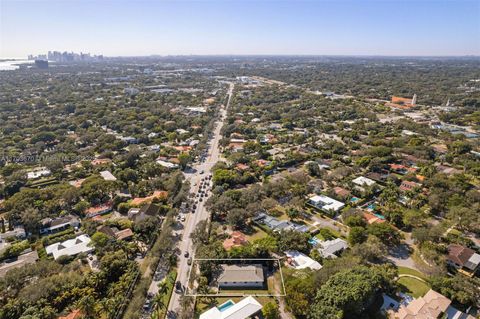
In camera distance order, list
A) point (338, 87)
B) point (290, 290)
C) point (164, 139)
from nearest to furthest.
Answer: point (290, 290) < point (164, 139) < point (338, 87)

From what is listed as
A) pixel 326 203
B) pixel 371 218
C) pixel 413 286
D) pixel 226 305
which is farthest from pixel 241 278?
pixel 371 218

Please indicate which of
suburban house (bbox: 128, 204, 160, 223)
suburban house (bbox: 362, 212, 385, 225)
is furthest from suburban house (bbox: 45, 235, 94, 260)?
suburban house (bbox: 362, 212, 385, 225)

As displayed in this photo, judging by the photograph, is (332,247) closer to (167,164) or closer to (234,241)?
(234,241)

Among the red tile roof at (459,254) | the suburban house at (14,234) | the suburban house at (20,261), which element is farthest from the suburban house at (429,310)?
the suburban house at (14,234)

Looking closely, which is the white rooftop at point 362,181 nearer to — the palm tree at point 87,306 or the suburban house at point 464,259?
the suburban house at point 464,259

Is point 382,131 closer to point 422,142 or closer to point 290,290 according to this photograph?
point 422,142

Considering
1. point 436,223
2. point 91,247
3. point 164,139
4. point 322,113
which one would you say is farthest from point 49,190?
point 322,113
